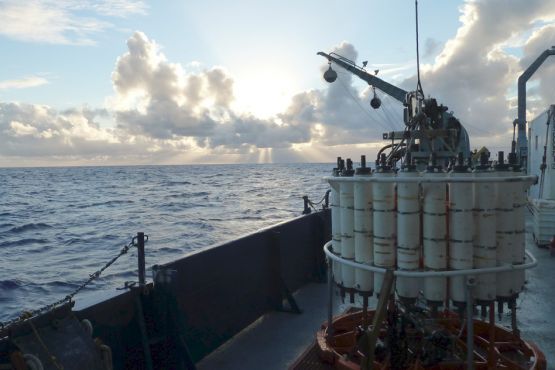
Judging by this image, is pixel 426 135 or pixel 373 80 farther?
pixel 373 80

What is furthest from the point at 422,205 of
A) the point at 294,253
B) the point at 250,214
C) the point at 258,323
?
the point at 250,214

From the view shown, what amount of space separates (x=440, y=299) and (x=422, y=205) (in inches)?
44.3

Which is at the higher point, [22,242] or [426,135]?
[426,135]

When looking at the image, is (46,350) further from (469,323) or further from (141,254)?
(469,323)

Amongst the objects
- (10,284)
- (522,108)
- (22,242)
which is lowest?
(22,242)

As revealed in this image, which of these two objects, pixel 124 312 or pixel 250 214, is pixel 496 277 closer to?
pixel 124 312

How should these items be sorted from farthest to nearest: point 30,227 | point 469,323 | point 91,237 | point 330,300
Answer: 1. point 30,227
2. point 91,237
3. point 330,300
4. point 469,323

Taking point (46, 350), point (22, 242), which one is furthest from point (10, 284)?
point (46, 350)

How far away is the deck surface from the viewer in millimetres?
7098

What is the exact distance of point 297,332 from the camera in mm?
8227

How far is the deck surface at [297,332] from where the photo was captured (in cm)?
710

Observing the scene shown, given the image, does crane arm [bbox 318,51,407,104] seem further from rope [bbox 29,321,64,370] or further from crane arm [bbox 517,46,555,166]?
rope [bbox 29,321,64,370]

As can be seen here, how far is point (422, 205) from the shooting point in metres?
5.61

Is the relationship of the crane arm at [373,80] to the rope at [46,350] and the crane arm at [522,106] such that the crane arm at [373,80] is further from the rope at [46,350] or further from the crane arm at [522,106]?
the rope at [46,350]
